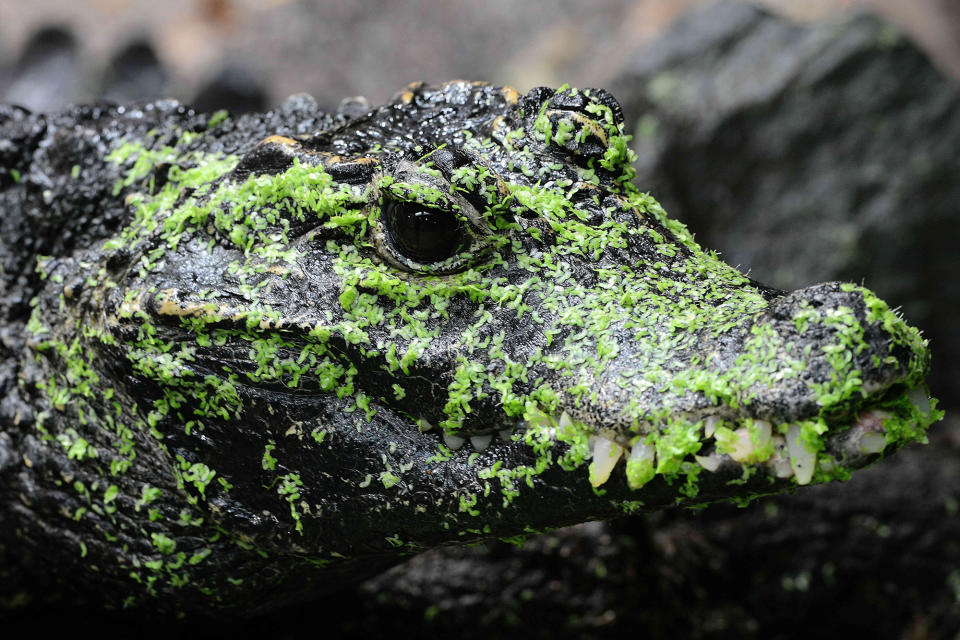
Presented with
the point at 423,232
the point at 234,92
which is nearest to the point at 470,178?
the point at 423,232

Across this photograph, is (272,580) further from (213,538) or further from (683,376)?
(683,376)

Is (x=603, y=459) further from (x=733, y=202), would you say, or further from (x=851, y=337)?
(x=733, y=202)

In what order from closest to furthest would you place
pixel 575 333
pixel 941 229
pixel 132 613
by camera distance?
pixel 575 333 → pixel 132 613 → pixel 941 229

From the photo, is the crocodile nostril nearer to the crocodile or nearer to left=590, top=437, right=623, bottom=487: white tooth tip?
the crocodile

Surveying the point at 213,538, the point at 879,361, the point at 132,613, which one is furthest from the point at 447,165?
the point at 132,613

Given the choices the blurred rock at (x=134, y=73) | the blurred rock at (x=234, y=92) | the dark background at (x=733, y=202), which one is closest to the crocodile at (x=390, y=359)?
the dark background at (x=733, y=202)

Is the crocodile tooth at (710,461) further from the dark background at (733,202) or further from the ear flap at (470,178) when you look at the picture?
the dark background at (733,202)

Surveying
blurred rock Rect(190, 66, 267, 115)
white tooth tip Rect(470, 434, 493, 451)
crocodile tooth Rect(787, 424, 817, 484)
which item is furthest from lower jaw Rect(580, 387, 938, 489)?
blurred rock Rect(190, 66, 267, 115)
